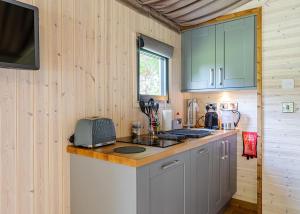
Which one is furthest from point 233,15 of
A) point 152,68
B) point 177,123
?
point 177,123

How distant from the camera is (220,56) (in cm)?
246

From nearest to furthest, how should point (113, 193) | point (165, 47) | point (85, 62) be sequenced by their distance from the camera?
point (113, 193)
point (85, 62)
point (165, 47)

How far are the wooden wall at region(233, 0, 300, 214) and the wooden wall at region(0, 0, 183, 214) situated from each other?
1.41 meters

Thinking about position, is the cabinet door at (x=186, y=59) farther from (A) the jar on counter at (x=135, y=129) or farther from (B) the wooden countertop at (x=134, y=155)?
(B) the wooden countertop at (x=134, y=155)

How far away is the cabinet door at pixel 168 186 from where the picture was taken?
132 cm

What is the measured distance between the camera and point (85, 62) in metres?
1.65

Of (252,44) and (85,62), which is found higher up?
(252,44)

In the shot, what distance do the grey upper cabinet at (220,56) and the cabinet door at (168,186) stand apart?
1215 mm

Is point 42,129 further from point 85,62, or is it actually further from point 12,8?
point 12,8

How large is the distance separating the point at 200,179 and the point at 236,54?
1.39 metres

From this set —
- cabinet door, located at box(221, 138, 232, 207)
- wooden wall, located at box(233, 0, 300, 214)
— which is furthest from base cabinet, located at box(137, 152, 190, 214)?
wooden wall, located at box(233, 0, 300, 214)

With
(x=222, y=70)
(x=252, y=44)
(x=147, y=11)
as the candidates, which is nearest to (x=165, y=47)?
(x=147, y=11)

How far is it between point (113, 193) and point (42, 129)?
612 millimetres

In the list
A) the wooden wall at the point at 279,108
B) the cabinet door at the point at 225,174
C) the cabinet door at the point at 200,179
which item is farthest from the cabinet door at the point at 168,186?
the wooden wall at the point at 279,108
